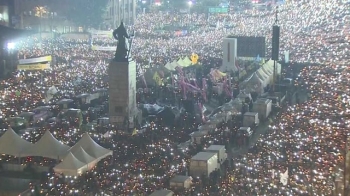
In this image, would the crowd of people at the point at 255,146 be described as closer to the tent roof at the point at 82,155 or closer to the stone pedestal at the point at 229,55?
the tent roof at the point at 82,155

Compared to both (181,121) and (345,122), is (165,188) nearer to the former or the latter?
(345,122)

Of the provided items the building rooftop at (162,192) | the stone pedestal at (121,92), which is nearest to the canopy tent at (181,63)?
the stone pedestal at (121,92)

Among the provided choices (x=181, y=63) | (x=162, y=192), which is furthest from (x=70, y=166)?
(x=181, y=63)

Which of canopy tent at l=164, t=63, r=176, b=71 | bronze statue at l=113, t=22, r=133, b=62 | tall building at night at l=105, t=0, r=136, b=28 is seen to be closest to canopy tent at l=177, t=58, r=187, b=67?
canopy tent at l=164, t=63, r=176, b=71

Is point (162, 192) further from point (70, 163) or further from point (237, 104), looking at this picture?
point (237, 104)

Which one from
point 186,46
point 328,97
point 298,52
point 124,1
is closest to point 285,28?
point 298,52
